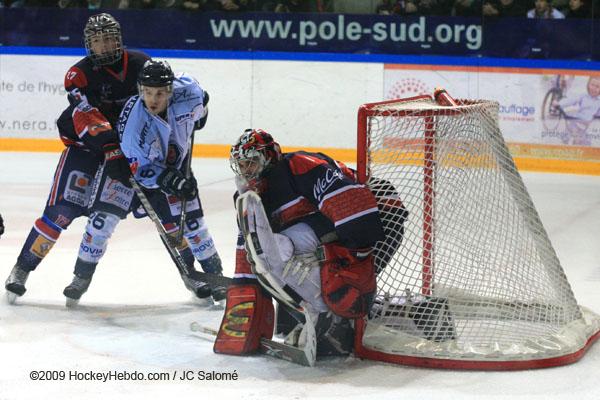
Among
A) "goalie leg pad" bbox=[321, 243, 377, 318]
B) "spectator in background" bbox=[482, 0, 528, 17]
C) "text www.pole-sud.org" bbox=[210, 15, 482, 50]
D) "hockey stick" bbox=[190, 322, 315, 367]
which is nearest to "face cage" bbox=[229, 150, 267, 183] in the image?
"goalie leg pad" bbox=[321, 243, 377, 318]

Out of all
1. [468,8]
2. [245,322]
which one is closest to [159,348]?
[245,322]

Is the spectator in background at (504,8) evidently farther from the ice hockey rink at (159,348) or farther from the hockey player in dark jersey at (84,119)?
the hockey player in dark jersey at (84,119)

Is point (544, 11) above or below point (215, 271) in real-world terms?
above

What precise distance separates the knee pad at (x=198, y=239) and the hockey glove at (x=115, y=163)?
32cm

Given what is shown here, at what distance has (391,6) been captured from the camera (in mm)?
9047

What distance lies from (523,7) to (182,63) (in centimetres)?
269

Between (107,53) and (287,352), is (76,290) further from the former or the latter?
(287,352)

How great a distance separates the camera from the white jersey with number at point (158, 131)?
4301 millimetres

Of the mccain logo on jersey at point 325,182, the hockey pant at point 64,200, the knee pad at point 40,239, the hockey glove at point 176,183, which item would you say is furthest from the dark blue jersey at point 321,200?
the knee pad at point 40,239

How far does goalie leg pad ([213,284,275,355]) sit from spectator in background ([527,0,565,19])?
559 cm

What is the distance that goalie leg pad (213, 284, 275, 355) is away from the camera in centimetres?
372

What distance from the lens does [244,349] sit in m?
3.72

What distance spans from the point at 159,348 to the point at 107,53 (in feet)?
4.21

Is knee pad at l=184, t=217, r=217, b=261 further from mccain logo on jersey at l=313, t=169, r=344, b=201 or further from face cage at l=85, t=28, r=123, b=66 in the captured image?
mccain logo on jersey at l=313, t=169, r=344, b=201
